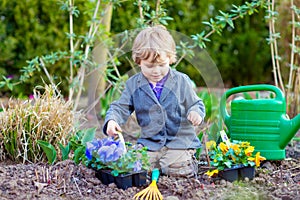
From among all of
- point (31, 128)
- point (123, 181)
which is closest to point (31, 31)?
point (31, 128)

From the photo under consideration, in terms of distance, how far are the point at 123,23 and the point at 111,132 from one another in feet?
13.2

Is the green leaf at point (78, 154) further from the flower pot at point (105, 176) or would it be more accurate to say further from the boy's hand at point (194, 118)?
the boy's hand at point (194, 118)

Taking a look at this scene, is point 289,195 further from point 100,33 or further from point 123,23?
point 123,23

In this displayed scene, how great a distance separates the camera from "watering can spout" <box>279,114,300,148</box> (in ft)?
9.72

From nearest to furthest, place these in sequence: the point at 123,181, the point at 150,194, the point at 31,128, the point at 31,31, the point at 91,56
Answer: the point at 150,194, the point at 123,181, the point at 31,128, the point at 91,56, the point at 31,31

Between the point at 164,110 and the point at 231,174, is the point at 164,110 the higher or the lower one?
the higher one

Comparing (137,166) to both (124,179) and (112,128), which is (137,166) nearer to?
(124,179)

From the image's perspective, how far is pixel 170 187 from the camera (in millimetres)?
2602

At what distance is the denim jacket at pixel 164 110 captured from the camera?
2805mm

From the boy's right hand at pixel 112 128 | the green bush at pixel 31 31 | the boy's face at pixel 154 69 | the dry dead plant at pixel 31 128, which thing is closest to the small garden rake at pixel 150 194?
the boy's right hand at pixel 112 128

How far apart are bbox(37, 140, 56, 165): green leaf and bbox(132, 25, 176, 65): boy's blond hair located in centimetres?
62

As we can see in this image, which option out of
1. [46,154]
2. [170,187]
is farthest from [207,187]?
[46,154]

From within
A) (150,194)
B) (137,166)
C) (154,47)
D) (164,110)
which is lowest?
(150,194)

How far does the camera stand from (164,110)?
A: 2.81 meters
